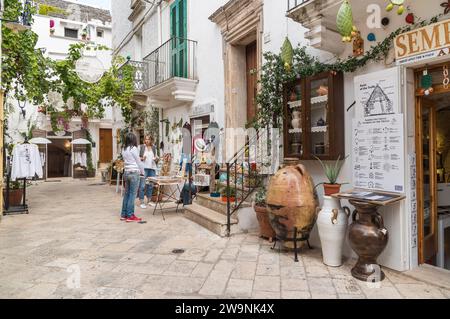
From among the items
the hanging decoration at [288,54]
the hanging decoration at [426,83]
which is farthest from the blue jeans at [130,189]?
the hanging decoration at [426,83]

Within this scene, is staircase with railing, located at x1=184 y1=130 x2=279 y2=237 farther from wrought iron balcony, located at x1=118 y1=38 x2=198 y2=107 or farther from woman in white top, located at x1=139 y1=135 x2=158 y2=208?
wrought iron balcony, located at x1=118 y1=38 x2=198 y2=107

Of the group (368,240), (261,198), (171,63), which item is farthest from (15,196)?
(368,240)

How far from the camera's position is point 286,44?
421 cm

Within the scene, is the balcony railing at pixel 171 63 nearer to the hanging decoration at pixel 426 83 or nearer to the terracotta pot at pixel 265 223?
the terracotta pot at pixel 265 223

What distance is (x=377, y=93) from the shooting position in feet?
11.2

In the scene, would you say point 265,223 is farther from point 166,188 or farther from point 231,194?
point 166,188

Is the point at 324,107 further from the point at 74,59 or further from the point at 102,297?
the point at 74,59

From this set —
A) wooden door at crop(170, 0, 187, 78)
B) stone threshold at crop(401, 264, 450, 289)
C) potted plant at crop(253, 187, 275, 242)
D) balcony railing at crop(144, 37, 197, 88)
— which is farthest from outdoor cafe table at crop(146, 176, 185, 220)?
stone threshold at crop(401, 264, 450, 289)

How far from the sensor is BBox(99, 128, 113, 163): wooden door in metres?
18.1

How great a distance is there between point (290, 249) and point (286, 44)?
2.85m

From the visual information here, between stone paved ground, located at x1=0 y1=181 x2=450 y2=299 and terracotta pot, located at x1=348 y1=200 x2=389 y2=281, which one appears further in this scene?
terracotta pot, located at x1=348 y1=200 x2=389 y2=281

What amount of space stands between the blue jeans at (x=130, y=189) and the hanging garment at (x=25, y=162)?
2.71 metres

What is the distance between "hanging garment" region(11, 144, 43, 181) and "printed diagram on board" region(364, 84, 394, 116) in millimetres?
7003
